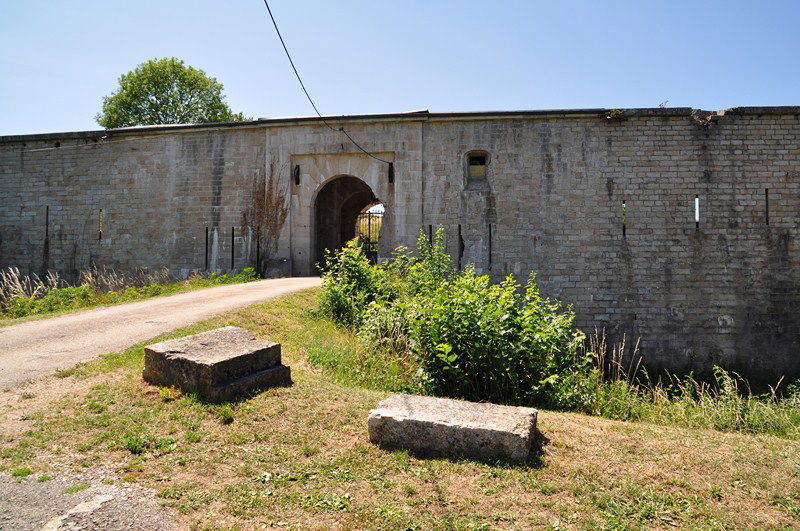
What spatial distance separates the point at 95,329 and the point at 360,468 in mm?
5476

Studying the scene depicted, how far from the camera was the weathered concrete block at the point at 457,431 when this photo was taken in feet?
12.3

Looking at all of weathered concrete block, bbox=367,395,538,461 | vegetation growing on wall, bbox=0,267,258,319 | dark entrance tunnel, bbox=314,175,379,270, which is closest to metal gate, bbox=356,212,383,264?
dark entrance tunnel, bbox=314,175,379,270

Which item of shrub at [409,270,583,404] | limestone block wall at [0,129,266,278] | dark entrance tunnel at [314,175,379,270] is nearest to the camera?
shrub at [409,270,583,404]

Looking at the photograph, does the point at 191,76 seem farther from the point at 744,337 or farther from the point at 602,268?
the point at 744,337

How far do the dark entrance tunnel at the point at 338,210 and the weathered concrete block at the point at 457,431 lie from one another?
11334 millimetres

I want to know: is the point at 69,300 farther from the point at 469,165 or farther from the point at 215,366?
the point at 469,165

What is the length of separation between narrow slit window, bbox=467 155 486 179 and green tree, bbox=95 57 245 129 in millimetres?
18908

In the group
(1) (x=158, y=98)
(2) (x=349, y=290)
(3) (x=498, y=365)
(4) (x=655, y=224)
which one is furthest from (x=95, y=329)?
(1) (x=158, y=98)

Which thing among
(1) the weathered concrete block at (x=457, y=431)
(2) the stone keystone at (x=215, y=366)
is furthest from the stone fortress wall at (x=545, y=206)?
(1) the weathered concrete block at (x=457, y=431)

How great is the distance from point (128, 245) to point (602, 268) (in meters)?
13.7

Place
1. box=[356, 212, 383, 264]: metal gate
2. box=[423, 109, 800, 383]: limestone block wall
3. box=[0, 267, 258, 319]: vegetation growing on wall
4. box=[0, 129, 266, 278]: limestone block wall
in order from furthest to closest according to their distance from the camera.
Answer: box=[356, 212, 383, 264]: metal gate < box=[0, 129, 266, 278]: limestone block wall < box=[423, 109, 800, 383]: limestone block wall < box=[0, 267, 258, 319]: vegetation growing on wall

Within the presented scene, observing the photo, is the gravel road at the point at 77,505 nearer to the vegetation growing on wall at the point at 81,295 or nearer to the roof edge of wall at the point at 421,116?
the vegetation growing on wall at the point at 81,295

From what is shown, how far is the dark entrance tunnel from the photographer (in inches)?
627

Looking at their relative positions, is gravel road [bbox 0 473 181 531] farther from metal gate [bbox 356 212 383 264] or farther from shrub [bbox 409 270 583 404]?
metal gate [bbox 356 212 383 264]
